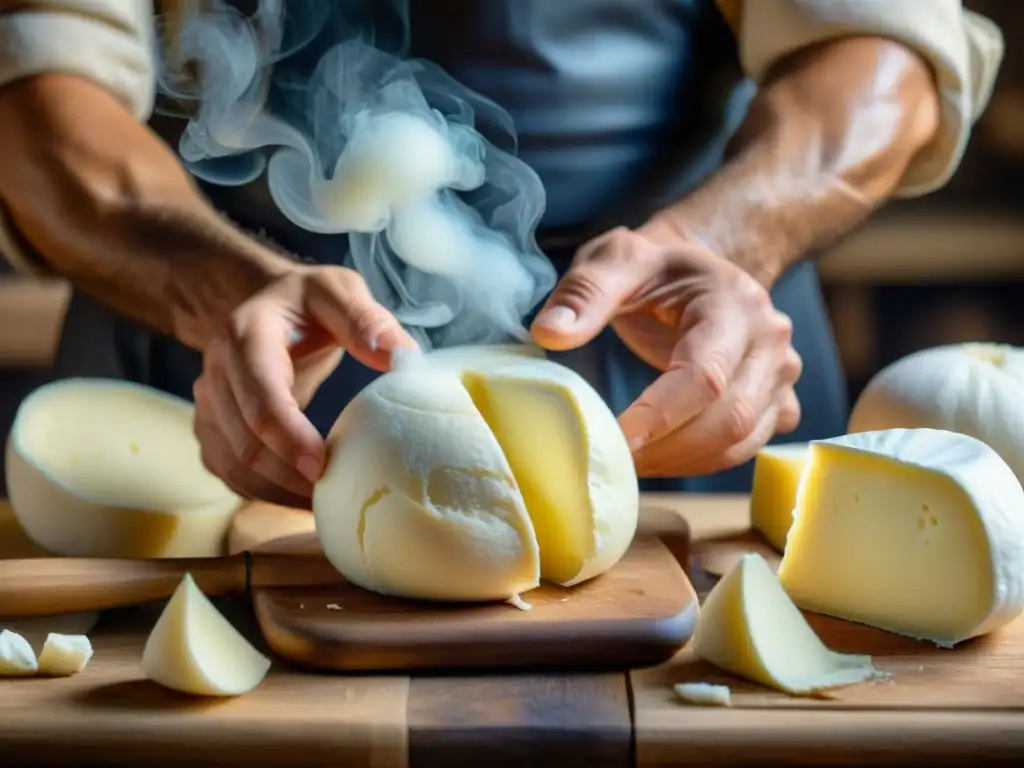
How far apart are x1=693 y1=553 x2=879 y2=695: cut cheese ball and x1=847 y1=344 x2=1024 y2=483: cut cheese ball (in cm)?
43

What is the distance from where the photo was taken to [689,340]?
4.12ft

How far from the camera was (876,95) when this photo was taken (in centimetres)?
160

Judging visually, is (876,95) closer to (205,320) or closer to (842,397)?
(842,397)

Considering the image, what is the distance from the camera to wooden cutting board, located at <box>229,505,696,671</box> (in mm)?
977

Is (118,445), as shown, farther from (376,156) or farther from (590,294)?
(590,294)

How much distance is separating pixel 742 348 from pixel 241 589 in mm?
556

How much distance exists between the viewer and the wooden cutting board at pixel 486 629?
3.20 ft

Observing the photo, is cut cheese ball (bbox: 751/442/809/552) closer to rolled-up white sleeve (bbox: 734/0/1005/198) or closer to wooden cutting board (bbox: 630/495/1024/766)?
wooden cutting board (bbox: 630/495/1024/766)

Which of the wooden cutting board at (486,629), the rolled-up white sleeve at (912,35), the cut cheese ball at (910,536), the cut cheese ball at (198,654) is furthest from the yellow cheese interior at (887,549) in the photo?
the rolled-up white sleeve at (912,35)

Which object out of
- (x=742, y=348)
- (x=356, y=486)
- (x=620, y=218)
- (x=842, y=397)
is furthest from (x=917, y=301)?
(x=356, y=486)

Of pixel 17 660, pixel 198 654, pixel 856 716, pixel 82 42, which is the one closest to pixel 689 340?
pixel 856 716

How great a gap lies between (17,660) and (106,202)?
72 centimetres

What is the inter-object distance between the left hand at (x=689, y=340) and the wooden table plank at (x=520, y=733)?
0.37 metres

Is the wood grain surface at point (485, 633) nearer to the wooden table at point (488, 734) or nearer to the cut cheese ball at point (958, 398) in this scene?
the wooden table at point (488, 734)
